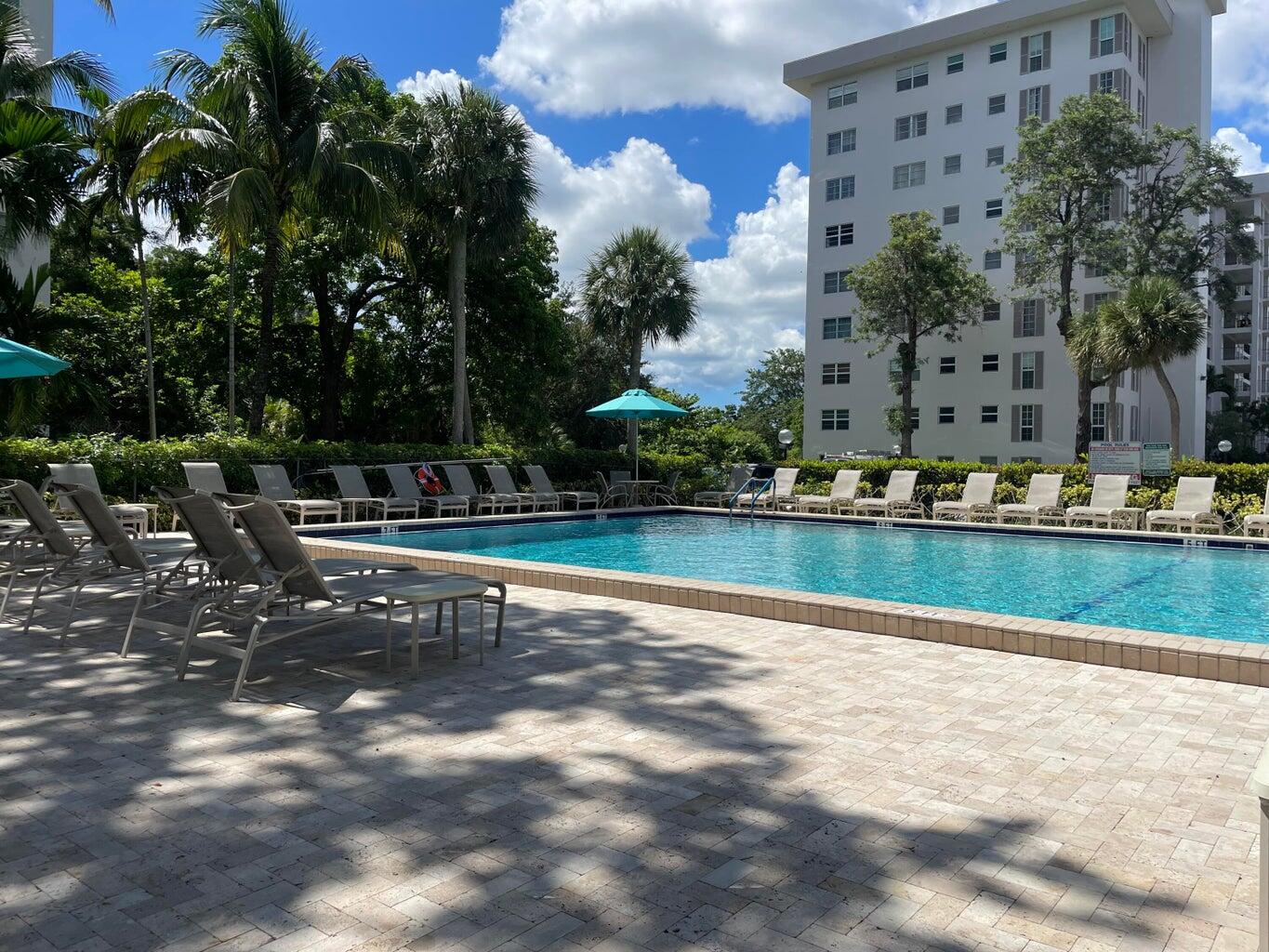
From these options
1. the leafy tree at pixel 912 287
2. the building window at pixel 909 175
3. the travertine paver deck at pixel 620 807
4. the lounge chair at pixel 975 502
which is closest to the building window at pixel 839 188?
the building window at pixel 909 175

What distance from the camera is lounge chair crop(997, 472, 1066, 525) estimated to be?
16.6 metres

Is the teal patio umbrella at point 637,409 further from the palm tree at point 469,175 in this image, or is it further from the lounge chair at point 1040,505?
the lounge chair at point 1040,505

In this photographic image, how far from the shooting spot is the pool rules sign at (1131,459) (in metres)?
16.9

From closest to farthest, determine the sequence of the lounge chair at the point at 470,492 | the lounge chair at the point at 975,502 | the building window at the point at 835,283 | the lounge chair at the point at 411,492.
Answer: the lounge chair at the point at 411,492 < the lounge chair at the point at 470,492 < the lounge chair at the point at 975,502 < the building window at the point at 835,283

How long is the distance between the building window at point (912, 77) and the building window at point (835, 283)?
835cm

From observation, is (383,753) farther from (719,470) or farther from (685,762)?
(719,470)

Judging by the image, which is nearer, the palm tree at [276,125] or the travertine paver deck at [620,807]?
the travertine paver deck at [620,807]

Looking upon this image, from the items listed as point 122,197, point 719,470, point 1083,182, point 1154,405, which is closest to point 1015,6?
point 1083,182

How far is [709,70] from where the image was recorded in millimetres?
23531

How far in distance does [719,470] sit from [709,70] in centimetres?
1020

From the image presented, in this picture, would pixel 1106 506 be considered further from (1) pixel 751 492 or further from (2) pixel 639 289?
(2) pixel 639 289

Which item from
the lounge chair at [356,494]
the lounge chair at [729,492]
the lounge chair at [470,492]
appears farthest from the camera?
the lounge chair at [729,492]

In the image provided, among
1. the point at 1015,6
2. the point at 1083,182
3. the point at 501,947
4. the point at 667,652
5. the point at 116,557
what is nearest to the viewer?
the point at 501,947

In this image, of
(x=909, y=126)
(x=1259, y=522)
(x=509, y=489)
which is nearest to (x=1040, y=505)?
(x=1259, y=522)
